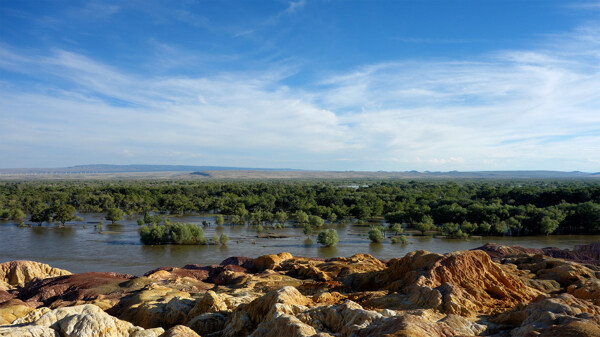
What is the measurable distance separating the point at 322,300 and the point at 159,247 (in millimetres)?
34272

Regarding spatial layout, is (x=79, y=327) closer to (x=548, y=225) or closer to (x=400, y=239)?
(x=400, y=239)

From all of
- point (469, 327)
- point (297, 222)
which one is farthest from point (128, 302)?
point (297, 222)

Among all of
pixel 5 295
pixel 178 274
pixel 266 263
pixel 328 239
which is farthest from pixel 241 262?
pixel 328 239

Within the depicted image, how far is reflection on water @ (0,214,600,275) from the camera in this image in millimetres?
39812

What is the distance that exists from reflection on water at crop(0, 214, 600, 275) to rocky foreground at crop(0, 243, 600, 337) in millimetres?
12403

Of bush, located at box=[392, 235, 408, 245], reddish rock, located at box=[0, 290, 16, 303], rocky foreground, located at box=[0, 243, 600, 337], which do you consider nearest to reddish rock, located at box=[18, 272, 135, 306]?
rocky foreground, located at box=[0, 243, 600, 337]

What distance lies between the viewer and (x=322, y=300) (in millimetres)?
16125

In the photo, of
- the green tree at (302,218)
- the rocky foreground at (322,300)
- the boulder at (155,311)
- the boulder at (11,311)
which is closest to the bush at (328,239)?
the rocky foreground at (322,300)

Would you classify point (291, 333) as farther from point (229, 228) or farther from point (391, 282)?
point (229, 228)

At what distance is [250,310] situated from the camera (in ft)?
46.9

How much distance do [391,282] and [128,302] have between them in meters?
12.5

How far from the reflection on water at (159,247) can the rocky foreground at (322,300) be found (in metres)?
12.4

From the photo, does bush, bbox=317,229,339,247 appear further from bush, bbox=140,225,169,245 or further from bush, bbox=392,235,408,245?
bush, bbox=140,225,169,245

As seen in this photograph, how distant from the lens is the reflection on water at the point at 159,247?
39.8m
